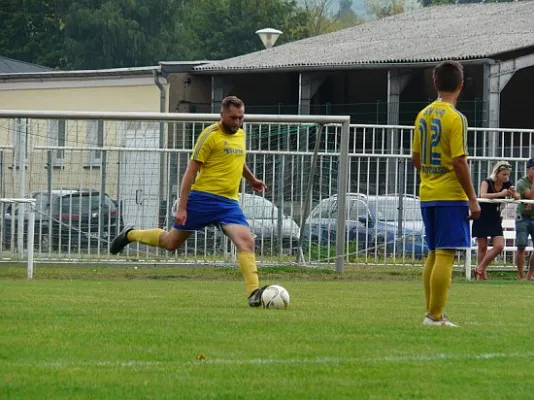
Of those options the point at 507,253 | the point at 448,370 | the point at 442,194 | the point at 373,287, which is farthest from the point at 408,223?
the point at 448,370

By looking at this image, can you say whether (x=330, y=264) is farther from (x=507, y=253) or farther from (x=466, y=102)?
(x=466, y=102)

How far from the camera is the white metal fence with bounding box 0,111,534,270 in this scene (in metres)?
19.4

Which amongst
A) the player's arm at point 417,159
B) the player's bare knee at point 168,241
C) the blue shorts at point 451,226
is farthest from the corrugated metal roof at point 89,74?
the blue shorts at point 451,226

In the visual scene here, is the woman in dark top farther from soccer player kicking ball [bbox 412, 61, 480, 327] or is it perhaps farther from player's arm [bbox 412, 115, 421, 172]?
soccer player kicking ball [bbox 412, 61, 480, 327]

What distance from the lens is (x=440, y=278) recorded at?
9867 millimetres

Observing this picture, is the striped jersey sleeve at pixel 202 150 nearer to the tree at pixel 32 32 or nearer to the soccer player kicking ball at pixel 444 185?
the soccer player kicking ball at pixel 444 185

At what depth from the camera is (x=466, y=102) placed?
110ft

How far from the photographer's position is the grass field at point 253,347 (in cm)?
668

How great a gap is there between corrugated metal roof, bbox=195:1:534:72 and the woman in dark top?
12346 mm

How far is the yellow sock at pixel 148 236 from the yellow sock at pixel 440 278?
11.9 feet

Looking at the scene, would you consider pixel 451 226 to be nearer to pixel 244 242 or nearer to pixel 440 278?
pixel 440 278

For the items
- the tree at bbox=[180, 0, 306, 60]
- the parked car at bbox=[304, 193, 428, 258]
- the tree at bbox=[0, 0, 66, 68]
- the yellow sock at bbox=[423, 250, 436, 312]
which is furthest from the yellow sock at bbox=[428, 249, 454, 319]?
the tree at bbox=[0, 0, 66, 68]

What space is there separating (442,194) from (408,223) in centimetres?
1114

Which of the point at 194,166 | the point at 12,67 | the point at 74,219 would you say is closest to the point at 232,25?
the point at 12,67
